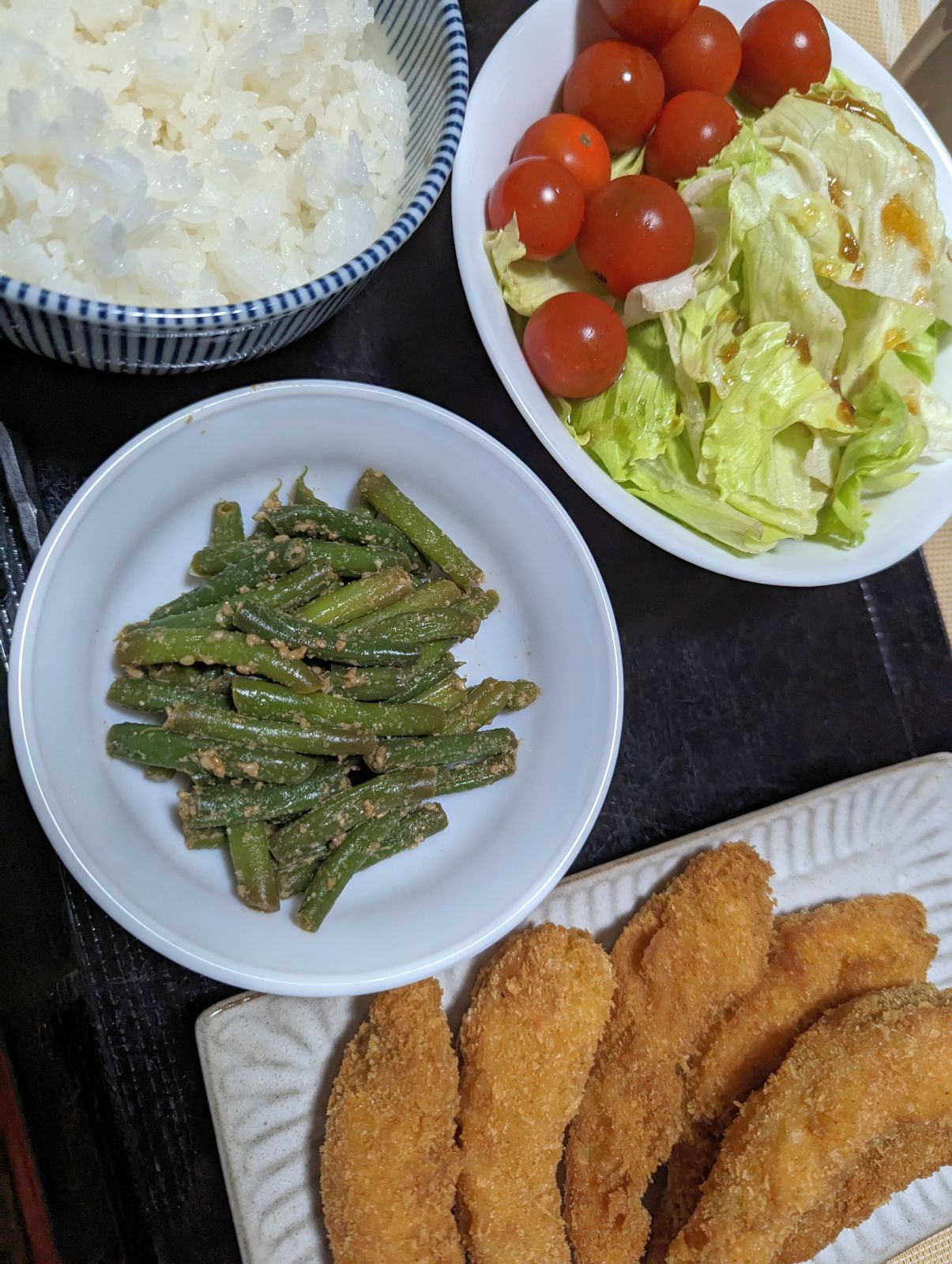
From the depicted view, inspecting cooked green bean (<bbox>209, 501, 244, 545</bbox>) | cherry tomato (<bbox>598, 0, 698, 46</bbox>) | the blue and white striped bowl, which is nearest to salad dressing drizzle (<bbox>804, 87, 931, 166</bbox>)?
cherry tomato (<bbox>598, 0, 698, 46</bbox>)

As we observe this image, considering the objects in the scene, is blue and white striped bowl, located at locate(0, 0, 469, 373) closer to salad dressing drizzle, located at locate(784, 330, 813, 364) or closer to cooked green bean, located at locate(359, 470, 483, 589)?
cooked green bean, located at locate(359, 470, 483, 589)

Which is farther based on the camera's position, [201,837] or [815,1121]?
[815,1121]

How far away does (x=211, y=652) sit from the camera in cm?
132

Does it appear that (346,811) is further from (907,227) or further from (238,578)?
(907,227)

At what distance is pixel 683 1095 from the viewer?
160 cm

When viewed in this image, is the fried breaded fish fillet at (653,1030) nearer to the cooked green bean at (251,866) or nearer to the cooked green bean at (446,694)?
the cooked green bean at (446,694)

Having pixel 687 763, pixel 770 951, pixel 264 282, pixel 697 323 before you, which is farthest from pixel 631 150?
pixel 770 951

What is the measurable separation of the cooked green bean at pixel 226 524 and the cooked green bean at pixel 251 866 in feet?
1.39

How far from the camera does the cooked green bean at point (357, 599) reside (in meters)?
Result: 1.43

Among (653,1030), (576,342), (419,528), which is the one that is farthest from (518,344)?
(653,1030)

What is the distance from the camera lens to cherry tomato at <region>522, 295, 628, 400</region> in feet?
4.76

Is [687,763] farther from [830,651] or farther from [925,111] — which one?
[925,111]

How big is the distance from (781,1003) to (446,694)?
31.5 inches

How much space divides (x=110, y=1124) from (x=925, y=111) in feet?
7.85
